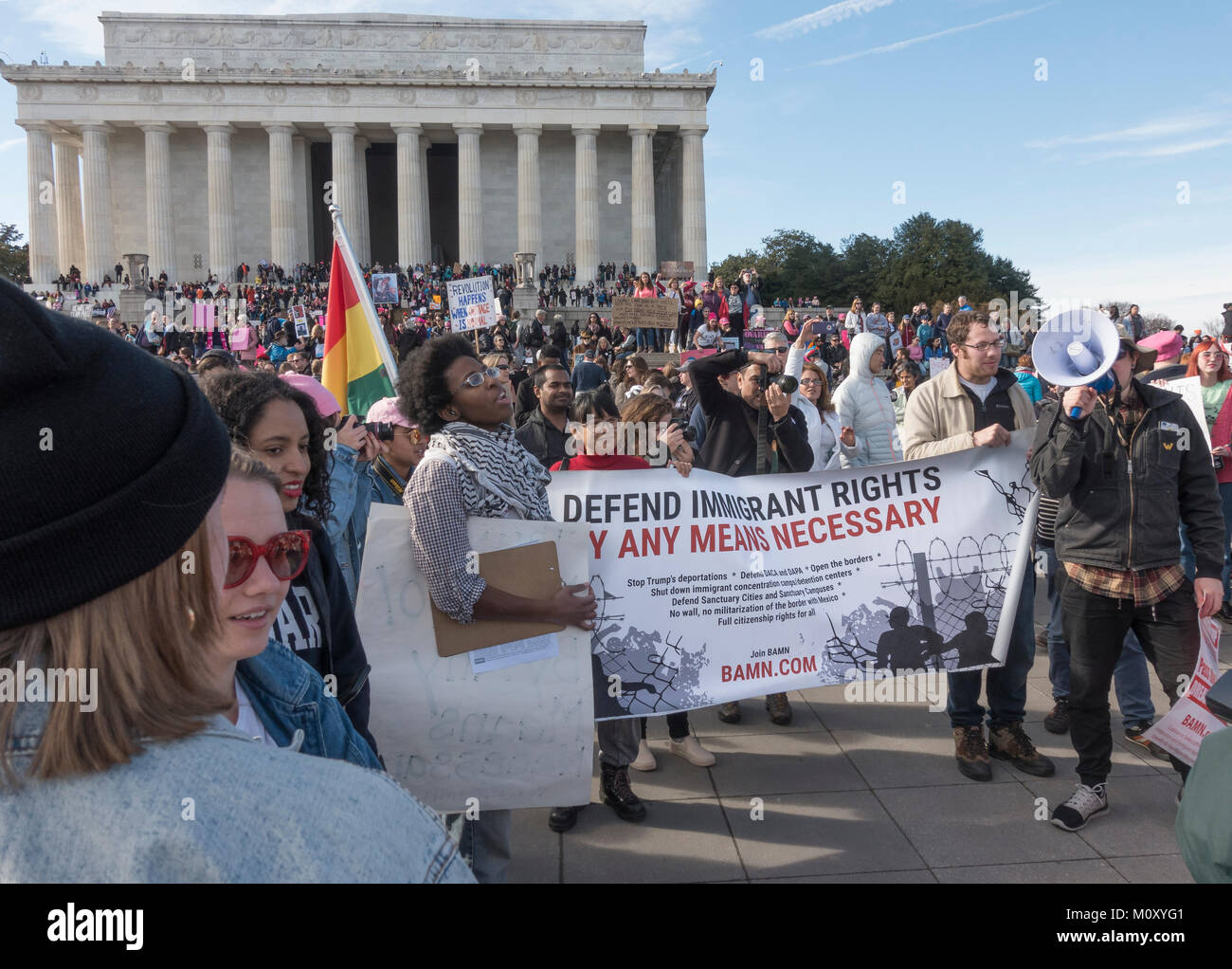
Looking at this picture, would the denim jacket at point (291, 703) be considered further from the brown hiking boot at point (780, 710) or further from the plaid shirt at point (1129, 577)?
the brown hiking boot at point (780, 710)

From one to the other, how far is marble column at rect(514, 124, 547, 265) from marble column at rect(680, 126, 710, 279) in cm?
802

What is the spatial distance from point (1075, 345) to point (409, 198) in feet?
160

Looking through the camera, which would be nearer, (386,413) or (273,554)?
(273,554)

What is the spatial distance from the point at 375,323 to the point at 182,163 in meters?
51.4

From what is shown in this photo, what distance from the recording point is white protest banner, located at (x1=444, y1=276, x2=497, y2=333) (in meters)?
13.0

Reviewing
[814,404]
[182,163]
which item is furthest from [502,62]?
[814,404]

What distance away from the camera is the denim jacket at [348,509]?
358 cm

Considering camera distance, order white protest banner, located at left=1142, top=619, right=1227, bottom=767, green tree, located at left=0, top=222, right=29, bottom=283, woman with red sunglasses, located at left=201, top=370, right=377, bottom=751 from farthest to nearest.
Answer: green tree, located at left=0, top=222, right=29, bottom=283
white protest banner, located at left=1142, top=619, right=1227, bottom=767
woman with red sunglasses, located at left=201, top=370, right=377, bottom=751

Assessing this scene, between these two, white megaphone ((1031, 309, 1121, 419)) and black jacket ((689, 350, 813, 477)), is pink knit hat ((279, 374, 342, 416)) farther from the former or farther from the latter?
white megaphone ((1031, 309, 1121, 419))

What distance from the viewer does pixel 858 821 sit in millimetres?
4168

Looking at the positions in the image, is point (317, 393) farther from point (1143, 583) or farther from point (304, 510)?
point (1143, 583)

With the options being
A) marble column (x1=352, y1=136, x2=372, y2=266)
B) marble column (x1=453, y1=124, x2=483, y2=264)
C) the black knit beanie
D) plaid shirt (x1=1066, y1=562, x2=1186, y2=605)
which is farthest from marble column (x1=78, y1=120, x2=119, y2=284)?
the black knit beanie

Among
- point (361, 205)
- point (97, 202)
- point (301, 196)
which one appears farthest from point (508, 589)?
point (97, 202)

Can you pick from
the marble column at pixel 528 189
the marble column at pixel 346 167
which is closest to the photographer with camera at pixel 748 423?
the marble column at pixel 528 189
